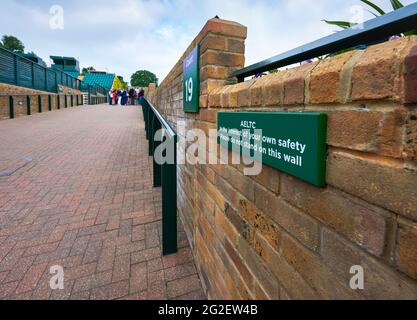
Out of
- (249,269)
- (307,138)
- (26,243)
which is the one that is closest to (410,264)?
(307,138)

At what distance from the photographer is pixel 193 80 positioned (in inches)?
85.7

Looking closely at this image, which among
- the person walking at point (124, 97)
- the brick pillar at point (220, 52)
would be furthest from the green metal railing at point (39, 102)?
the brick pillar at point (220, 52)

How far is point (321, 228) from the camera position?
814 millimetres

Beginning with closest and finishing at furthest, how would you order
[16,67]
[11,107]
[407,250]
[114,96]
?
[407,250] < [11,107] < [16,67] < [114,96]

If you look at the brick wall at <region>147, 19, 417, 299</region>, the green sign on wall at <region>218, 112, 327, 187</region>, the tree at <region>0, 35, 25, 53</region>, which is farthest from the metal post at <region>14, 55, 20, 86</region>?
the tree at <region>0, 35, 25, 53</region>

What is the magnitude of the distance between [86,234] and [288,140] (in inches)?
108

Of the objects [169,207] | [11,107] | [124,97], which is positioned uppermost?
[124,97]

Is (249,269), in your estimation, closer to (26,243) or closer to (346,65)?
(346,65)

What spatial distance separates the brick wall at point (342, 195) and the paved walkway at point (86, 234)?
115cm

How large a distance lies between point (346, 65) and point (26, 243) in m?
3.22

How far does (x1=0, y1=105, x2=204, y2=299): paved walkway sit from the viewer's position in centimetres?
216

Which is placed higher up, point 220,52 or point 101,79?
point 101,79

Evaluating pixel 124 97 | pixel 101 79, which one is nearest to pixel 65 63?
pixel 101 79

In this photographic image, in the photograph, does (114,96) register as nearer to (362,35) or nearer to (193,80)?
(193,80)
